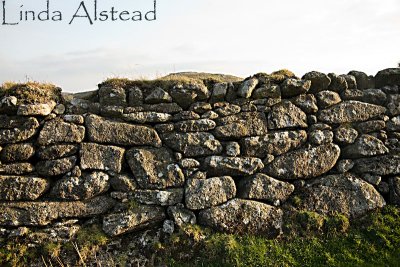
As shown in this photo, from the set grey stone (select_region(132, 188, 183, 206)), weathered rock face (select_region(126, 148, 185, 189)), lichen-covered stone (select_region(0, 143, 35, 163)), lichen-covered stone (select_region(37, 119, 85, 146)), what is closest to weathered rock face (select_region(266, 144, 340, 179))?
weathered rock face (select_region(126, 148, 185, 189))

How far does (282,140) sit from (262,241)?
7.64 ft

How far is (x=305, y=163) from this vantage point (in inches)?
324

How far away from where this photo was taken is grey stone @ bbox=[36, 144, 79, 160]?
7.52 meters

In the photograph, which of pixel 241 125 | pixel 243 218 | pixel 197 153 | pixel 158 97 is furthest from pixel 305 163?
Result: pixel 158 97

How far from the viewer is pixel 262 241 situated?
7.37 meters

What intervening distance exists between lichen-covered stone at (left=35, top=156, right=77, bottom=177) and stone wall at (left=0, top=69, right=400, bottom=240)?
0.02 m

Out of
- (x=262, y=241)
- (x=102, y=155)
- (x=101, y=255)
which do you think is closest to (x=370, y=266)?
(x=262, y=241)

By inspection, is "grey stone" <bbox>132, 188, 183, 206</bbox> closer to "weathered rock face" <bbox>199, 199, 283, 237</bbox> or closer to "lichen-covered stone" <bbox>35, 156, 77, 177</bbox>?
"weathered rock face" <bbox>199, 199, 283, 237</bbox>

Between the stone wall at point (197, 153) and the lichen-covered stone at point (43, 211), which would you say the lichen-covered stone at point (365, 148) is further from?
the lichen-covered stone at point (43, 211)

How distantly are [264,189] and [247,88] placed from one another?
2.35m

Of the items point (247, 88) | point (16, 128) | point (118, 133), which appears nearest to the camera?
point (16, 128)

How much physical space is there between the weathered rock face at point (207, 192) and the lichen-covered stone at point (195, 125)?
3.72 ft

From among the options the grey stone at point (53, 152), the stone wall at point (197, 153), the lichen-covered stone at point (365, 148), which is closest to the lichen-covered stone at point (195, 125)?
the stone wall at point (197, 153)

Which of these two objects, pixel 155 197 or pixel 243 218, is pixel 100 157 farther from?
pixel 243 218
